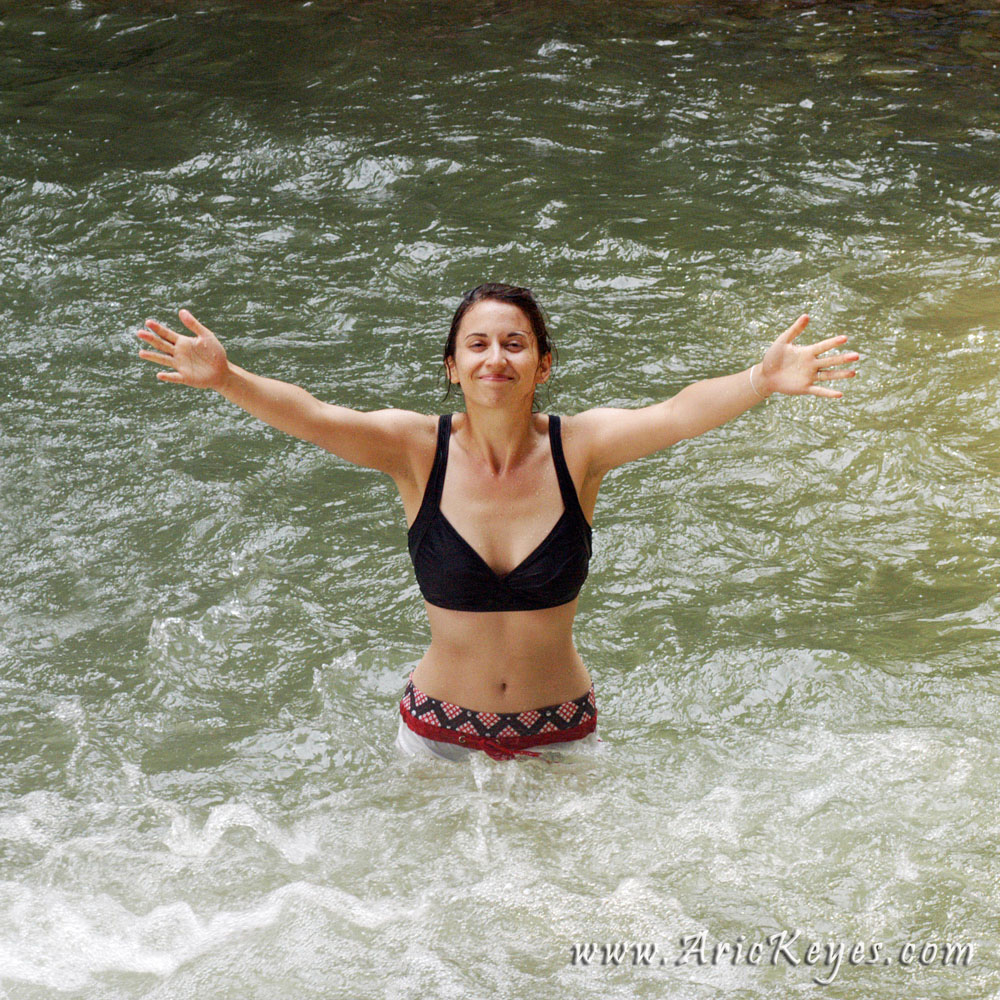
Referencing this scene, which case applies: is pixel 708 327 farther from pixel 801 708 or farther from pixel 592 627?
pixel 801 708

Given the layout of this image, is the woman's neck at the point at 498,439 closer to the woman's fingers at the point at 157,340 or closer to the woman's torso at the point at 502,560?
the woman's torso at the point at 502,560

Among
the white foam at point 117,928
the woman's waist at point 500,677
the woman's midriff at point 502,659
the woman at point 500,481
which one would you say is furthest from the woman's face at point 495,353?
the white foam at point 117,928

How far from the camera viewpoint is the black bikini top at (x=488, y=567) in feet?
9.96

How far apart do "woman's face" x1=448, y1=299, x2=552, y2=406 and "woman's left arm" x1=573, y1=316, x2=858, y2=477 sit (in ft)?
0.73

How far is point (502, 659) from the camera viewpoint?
3.19m

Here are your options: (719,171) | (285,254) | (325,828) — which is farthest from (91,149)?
(325,828)

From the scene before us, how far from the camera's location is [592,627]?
4637 millimetres

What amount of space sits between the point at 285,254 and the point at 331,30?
4.07 meters

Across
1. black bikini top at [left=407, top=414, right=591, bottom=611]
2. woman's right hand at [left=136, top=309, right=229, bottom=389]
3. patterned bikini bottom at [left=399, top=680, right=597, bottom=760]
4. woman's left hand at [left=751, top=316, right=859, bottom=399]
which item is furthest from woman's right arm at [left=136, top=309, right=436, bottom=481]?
woman's left hand at [left=751, top=316, right=859, bottom=399]

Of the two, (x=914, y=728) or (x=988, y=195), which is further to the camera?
(x=988, y=195)

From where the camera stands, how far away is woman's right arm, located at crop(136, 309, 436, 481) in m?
2.81

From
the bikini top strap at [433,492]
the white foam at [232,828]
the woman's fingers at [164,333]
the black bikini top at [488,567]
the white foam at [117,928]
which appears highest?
the woman's fingers at [164,333]

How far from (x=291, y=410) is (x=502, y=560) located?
0.64m

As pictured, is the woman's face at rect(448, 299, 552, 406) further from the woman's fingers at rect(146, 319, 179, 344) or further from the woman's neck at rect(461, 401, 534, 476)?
the woman's fingers at rect(146, 319, 179, 344)
